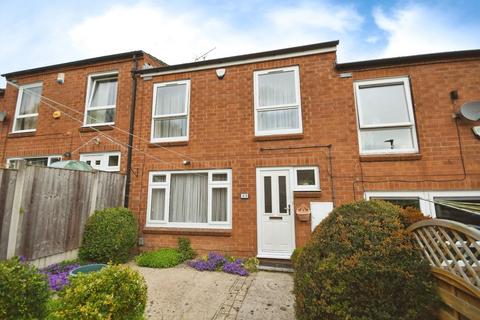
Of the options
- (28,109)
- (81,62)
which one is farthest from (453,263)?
(28,109)

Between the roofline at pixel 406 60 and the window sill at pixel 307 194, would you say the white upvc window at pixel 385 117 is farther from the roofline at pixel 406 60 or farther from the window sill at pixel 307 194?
the window sill at pixel 307 194

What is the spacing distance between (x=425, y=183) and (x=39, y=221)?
30.1ft

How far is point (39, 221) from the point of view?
17.3 ft

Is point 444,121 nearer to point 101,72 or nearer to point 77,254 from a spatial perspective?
point 77,254

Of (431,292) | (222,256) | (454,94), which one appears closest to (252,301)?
(222,256)

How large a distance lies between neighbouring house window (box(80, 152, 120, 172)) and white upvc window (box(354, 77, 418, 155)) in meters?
7.63

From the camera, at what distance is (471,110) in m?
5.57

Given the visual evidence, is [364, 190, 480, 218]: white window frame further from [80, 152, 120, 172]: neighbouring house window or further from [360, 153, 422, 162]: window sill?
[80, 152, 120, 172]: neighbouring house window

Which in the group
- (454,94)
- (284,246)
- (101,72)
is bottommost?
(284,246)

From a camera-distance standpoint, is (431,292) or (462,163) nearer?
(431,292)

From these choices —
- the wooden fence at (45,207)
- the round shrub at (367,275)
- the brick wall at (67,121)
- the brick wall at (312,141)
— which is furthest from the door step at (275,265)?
the brick wall at (67,121)

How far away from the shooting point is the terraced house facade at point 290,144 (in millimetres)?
5828

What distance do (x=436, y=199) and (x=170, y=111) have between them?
7.85m

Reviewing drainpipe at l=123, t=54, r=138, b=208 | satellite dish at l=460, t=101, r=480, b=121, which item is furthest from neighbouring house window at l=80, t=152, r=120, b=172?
satellite dish at l=460, t=101, r=480, b=121
